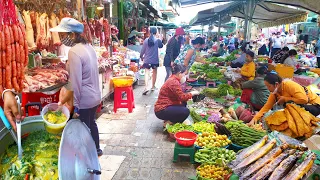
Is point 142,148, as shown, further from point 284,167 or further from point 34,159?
point 34,159

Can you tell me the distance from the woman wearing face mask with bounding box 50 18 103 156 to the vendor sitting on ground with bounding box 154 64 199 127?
1.85 metres

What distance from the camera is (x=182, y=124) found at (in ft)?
18.4

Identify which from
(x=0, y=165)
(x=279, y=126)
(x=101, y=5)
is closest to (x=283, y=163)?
(x=279, y=126)

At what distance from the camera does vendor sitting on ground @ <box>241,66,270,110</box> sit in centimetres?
627

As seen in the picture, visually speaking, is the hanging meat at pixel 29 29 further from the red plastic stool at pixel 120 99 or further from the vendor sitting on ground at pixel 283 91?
the vendor sitting on ground at pixel 283 91

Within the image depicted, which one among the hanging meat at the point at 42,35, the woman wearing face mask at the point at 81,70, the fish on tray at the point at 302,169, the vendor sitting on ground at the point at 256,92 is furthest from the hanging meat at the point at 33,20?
the vendor sitting on ground at the point at 256,92

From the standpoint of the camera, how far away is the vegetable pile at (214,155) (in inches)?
156

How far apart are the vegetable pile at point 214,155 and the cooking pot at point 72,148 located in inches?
76.9

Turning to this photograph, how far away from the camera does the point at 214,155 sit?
412 cm

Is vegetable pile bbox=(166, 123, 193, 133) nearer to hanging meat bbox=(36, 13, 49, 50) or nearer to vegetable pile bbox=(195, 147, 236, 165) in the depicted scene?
vegetable pile bbox=(195, 147, 236, 165)

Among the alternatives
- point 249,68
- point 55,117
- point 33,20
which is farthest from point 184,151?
point 249,68

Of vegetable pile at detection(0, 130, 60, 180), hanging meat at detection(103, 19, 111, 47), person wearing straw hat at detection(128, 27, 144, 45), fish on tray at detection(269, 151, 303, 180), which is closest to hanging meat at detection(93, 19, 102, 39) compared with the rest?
hanging meat at detection(103, 19, 111, 47)

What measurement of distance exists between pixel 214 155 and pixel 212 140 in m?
0.45

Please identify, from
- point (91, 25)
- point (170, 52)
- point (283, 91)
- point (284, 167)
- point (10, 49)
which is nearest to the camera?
point (10, 49)
